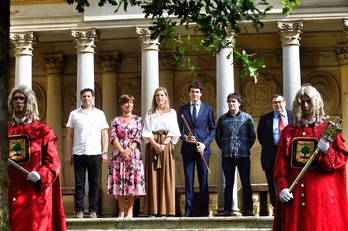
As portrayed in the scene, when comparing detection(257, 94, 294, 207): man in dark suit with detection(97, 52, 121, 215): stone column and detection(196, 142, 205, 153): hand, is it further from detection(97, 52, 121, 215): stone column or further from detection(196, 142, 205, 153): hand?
detection(97, 52, 121, 215): stone column

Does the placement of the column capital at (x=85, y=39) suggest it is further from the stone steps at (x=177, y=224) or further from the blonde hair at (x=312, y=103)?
the blonde hair at (x=312, y=103)

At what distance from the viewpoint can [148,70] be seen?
2052 centimetres

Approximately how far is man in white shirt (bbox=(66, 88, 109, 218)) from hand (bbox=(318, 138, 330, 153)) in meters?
6.64

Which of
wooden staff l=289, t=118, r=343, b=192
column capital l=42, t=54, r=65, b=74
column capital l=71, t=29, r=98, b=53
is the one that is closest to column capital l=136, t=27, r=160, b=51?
column capital l=71, t=29, r=98, b=53

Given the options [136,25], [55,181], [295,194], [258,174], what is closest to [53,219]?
[55,181]

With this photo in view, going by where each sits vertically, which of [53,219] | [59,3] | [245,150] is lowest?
[53,219]

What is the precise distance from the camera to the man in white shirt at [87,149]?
1605 cm

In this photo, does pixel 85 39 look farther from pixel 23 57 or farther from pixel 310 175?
pixel 310 175

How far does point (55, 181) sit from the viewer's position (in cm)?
1101

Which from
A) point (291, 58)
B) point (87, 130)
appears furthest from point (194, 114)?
point (291, 58)

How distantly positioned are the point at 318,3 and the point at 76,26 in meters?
6.15

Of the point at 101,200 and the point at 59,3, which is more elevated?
the point at 59,3

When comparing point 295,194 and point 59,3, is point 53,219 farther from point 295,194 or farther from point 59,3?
point 59,3

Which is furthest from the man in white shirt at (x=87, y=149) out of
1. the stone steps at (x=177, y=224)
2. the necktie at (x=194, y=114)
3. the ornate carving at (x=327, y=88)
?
the ornate carving at (x=327, y=88)
